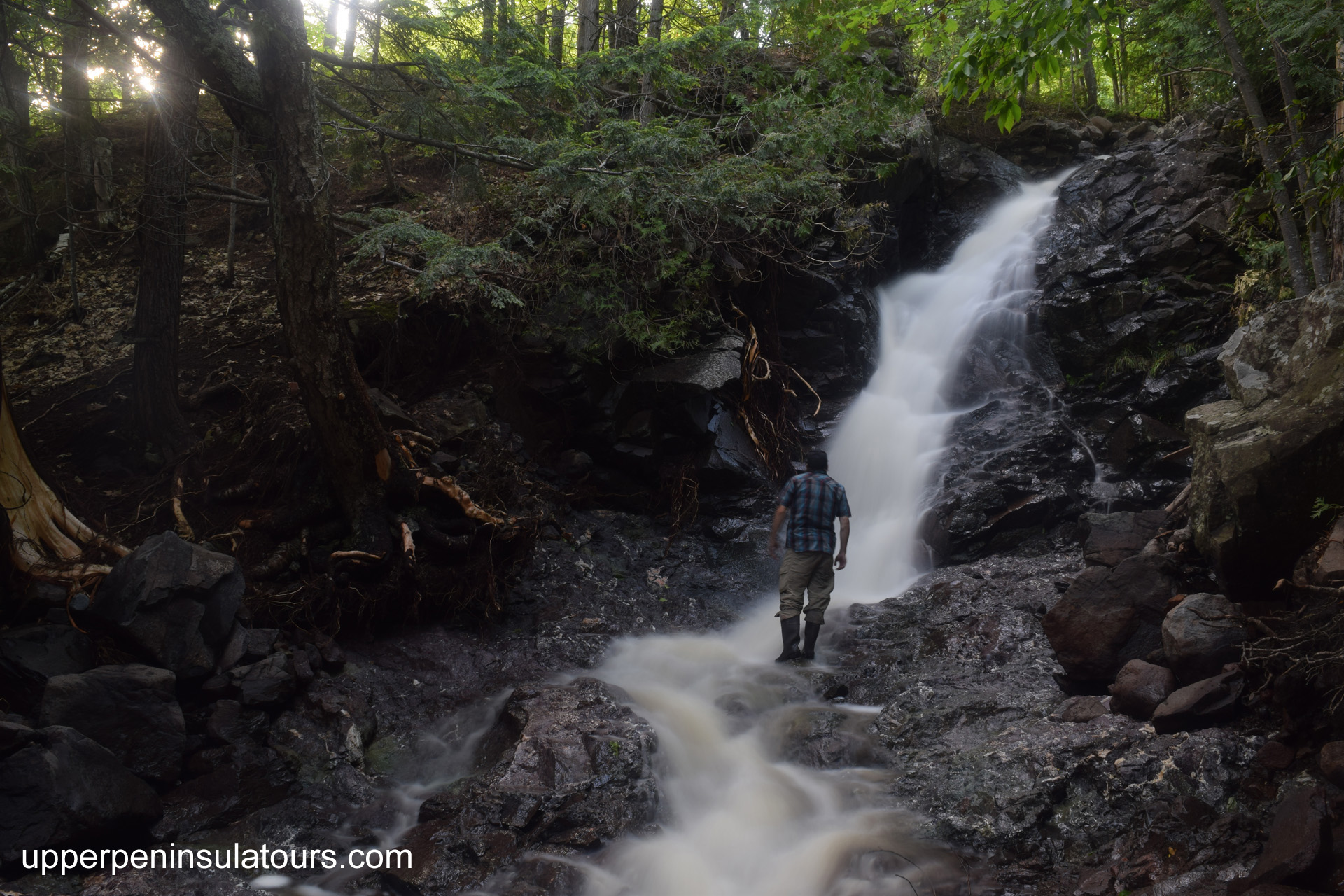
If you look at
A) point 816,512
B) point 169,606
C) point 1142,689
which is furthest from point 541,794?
point 1142,689

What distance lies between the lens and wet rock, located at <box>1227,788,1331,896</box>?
294cm

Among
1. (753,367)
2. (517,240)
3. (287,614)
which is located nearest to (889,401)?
(753,367)

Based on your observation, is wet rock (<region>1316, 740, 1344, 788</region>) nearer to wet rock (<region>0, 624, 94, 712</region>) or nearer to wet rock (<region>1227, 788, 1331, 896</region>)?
wet rock (<region>1227, 788, 1331, 896</region>)

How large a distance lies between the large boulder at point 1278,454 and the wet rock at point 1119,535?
1.48 m

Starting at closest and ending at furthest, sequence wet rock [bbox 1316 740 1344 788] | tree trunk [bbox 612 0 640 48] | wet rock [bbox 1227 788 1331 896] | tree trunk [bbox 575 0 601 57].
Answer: wet rock [bbox 1227 788 1331 896], wet rock [bbox 1316 740 1344 788], tree trunk [bbox 575 0 601 57], tree trunk [bbox 612 0 640 48]

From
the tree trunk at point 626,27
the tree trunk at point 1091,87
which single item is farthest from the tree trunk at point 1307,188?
the tree trunk at point 1091,87

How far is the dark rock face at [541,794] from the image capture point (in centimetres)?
428

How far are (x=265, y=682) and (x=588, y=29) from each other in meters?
9.48

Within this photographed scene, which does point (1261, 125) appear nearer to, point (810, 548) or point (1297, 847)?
point (810, 548)

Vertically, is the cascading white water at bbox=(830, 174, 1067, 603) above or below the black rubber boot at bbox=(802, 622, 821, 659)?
above

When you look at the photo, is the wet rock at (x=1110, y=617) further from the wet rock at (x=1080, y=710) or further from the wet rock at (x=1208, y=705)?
the wet rock at (x=1208, y=705)

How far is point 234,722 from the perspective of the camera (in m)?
4.98

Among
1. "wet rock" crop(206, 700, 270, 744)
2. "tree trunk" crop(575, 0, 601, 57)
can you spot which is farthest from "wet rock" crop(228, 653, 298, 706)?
"tree trunk" crop(575, 0, 601, 57)

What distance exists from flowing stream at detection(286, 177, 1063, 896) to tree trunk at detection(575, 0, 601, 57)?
6.14 m
